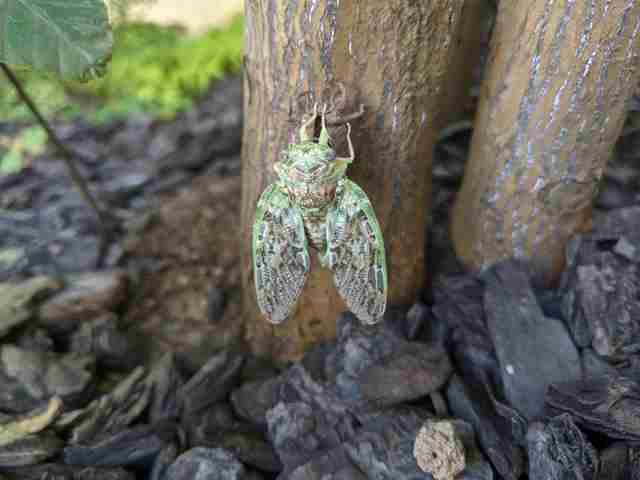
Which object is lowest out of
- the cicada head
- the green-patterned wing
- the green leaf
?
the green-patterned wing

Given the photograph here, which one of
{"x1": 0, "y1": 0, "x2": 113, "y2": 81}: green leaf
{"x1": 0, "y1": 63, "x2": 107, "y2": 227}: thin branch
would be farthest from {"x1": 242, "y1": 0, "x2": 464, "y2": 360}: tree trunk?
{"x1": 0, "y1": 63, "x2": 107, "y2": 227}: thin branch

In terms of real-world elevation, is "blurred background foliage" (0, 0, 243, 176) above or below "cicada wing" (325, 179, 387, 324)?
above

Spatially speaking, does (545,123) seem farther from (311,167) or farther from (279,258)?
(279,258)

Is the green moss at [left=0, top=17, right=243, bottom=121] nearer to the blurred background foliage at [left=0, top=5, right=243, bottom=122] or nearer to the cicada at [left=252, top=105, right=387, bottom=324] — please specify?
the blurred background foliage at [left=0, top=5, right=243, bottom=122]

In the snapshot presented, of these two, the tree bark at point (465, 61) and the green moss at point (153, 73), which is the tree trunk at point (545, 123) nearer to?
the tree bark at point (465, 61)

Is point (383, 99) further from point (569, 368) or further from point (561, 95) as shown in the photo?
point (569, 368)

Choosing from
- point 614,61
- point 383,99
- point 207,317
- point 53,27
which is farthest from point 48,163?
point 614,61

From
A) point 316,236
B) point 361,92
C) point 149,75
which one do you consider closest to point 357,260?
point 316,236

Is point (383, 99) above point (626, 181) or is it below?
above
